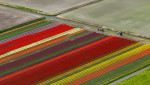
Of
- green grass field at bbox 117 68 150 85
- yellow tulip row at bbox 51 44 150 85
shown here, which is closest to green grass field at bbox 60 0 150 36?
yellow tulip row at bbox 51 44 150 85

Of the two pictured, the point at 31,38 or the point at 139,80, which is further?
the point at 31,38

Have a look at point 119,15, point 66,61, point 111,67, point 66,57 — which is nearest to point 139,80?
point 111,67

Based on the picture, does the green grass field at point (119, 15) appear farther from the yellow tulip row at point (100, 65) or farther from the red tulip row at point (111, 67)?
the red tulip row at point (111, 67)

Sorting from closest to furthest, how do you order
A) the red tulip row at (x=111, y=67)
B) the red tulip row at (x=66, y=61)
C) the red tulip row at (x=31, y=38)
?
the red tulip row at (x=111, y=67) → the red tulip row at (x=66, y=61) → the red tulip row at (x=31, y=38)

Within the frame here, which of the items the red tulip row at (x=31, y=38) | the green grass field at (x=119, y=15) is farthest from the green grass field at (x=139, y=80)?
the red tulip row at (x=31, y=38)

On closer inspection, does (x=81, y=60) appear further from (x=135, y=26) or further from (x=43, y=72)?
(x=135, y=26)

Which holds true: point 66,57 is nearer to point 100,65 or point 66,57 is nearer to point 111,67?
point 100,65

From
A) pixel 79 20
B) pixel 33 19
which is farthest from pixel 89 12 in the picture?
pixel 33 19
